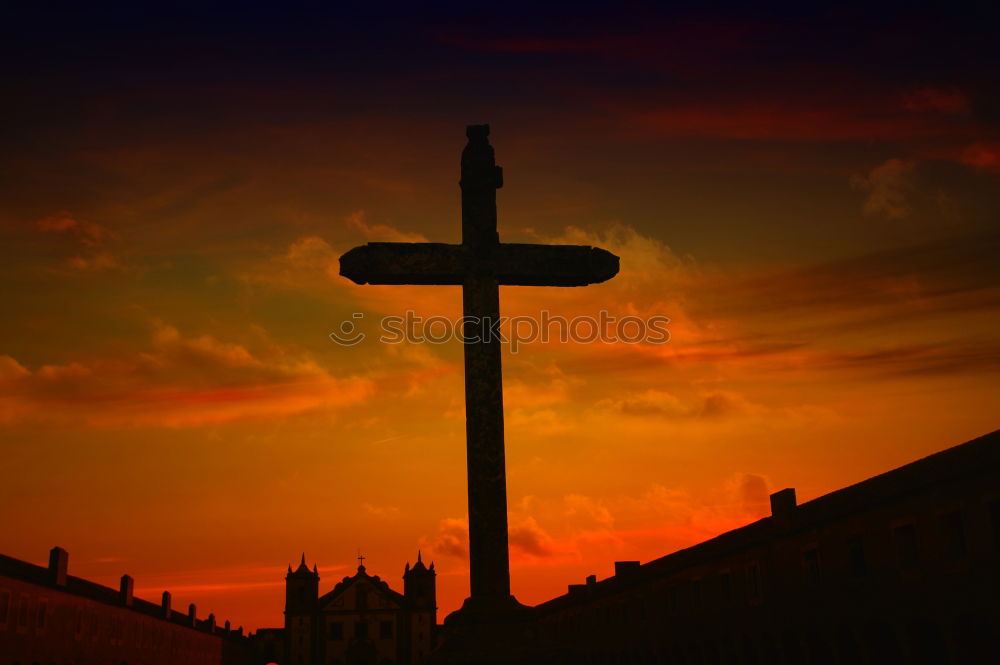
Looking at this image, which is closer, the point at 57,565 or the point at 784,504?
the point at 784,504

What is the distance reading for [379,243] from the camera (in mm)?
12352

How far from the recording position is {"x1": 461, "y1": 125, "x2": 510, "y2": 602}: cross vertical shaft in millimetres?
11305

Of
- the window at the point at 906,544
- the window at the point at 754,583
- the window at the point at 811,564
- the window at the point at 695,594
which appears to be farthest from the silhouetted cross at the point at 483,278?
the window at the point at 695,594

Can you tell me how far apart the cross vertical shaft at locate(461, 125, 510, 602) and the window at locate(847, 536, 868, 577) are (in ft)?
59.6

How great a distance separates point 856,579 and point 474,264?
18.9 m

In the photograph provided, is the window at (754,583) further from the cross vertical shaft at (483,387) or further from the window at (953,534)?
the cross vertical shaft at (483,387)

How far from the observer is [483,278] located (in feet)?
40.8

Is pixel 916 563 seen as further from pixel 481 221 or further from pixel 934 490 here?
pixel 481 221

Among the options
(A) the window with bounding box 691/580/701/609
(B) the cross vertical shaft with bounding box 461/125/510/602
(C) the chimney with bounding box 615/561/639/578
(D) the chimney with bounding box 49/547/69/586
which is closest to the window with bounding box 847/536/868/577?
(A) the window with bounding box 691/580/701/609

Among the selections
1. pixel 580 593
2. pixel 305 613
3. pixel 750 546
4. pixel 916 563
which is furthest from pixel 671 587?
pixel 305 613

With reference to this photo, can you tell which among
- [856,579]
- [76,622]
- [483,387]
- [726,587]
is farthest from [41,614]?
[483,387]

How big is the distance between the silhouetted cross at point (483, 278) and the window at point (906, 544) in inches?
604

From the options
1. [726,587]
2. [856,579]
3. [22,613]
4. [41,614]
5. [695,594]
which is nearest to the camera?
[856,579]

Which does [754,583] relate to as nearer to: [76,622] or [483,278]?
[483,278]
